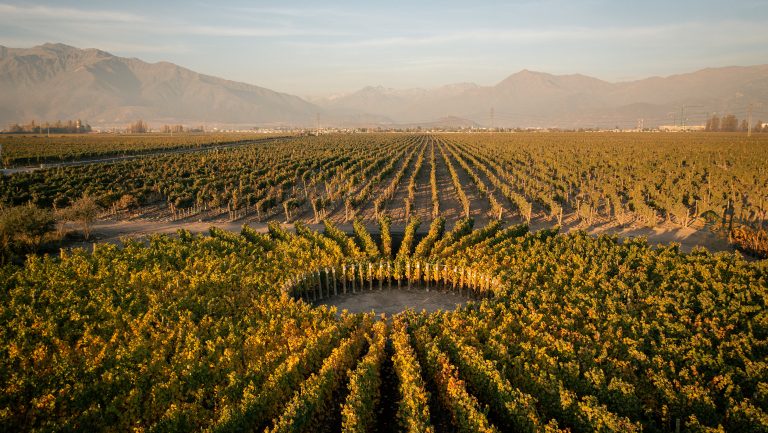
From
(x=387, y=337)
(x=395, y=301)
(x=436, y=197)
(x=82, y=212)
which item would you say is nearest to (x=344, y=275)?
(x=395, y=301)

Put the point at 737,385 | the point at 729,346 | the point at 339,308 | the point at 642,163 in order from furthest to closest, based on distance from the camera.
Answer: the point at 642,163
the point at 339,308
the point at 729,346
the point at 737,385

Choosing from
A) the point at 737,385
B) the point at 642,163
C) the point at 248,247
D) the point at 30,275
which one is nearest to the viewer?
the point at 737,385

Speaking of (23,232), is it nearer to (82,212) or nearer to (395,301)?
(82,212)

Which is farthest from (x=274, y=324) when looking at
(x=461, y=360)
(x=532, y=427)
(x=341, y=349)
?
(x=532, y=427)

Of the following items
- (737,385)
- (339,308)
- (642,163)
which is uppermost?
(642,163)

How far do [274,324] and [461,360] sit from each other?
18.7 feet

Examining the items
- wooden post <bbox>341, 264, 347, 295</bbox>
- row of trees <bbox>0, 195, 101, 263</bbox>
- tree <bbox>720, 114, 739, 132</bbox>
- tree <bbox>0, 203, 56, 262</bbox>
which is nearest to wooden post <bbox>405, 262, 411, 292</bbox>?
wooden post <bbox>341, 264, 347, 295</bbox>

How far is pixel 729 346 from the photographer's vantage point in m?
11.8

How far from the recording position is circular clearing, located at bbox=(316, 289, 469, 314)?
18.1 metres

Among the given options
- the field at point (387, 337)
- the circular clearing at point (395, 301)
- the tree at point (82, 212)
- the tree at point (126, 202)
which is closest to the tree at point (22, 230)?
the field at point (387, 337)

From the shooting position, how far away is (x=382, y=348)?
41.6 feet

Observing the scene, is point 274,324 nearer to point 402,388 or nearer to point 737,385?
point 402,388

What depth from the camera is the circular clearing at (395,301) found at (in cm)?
1809

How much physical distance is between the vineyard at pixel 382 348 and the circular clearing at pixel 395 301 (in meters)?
0.71
